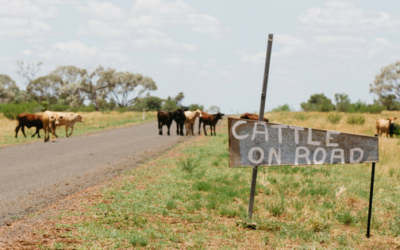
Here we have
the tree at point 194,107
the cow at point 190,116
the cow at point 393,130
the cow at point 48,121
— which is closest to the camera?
the cow at point 48,121

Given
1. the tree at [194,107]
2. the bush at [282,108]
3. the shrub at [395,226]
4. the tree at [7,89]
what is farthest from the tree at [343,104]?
the tree at [7,89]

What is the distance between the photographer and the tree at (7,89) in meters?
83.0

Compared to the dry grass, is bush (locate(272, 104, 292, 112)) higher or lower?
higher

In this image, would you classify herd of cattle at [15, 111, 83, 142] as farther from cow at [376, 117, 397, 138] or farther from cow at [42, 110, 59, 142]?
cow at [376, 117, 397, 138]

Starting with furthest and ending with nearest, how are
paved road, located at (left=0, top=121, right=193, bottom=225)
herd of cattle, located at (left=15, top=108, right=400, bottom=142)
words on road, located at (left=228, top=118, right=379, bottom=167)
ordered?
herd of cattle, located at (left=15, top=108, right=400, bottom=142)
paved road, located at (left=0, top=121, right=193, bottom=225)
words on road, located at (left=228, top=118, right=379, bottom=167)

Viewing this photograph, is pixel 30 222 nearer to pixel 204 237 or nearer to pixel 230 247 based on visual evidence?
pixel 204 237

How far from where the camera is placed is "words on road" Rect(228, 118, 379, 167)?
5793 millimetres

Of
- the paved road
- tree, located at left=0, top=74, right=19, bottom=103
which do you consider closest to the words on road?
the paved road

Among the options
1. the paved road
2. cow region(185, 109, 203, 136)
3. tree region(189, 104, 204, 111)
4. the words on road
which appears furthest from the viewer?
tree region(189, 104, 204, 111)

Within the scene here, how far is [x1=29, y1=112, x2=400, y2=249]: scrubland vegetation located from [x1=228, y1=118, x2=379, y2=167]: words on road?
993mm

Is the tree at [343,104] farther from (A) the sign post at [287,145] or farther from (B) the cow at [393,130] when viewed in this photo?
(A) the sign post at [287,145]

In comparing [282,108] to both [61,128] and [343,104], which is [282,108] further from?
[61,128]

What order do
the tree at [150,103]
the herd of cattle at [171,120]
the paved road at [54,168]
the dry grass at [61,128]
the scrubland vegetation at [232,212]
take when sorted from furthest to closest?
the tree at [150,103]
the herd of cattle at [171,120]
the dry grass at [61,128]
the paved road at [54,168]
the scrubland vegetation at [232,212]

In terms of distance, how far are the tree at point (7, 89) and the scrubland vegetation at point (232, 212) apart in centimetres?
8424
